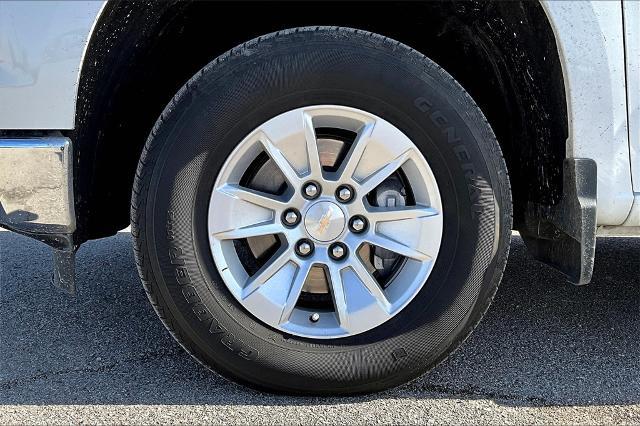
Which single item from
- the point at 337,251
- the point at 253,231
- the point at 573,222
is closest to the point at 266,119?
the point at 253,231

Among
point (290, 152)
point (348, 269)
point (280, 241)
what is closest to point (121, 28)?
point (290, 152)

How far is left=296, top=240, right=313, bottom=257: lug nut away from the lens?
7.16 feet

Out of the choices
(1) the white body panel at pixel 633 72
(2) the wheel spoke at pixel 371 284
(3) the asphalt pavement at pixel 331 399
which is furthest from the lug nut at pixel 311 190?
(1) the white body panel at pixel 633 72

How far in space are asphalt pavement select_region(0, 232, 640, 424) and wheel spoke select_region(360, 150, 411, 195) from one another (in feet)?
2.11

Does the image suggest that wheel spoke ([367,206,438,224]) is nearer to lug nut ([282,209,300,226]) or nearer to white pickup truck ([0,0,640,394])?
white pickup truck ([0,0,640,394])

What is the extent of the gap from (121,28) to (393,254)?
3.59 ft

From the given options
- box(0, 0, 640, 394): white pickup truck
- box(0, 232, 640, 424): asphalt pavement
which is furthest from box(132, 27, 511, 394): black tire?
box(0, 232, 640, 424): asphalt pavement

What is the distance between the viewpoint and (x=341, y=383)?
7.16 feet

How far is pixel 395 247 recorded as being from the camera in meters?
2.19

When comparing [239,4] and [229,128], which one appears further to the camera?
[239,4]

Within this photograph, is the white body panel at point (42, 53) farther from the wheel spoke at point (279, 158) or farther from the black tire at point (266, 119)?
the wheel spoke at point (279, 158)

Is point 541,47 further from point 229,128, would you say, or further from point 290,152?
point 229,128

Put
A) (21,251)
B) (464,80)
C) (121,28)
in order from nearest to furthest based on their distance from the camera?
(121,28) → (464,80) → (21,251)

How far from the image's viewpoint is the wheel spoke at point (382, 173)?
2.15 metres
